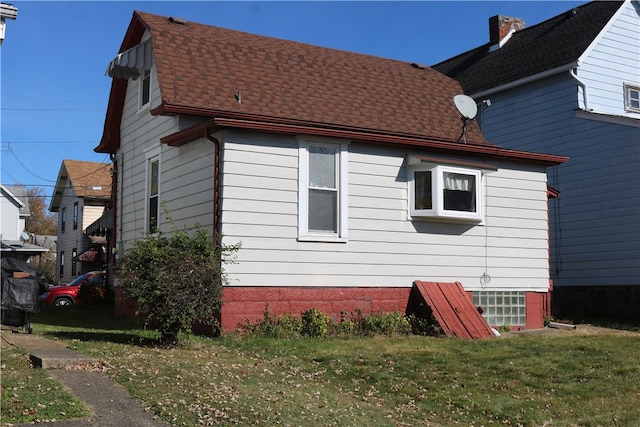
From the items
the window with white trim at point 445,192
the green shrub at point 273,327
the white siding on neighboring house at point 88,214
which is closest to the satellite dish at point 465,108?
the window with white trim at point 445,192

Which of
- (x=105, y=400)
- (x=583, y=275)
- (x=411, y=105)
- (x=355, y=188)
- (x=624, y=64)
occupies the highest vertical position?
(x=624, y=64)

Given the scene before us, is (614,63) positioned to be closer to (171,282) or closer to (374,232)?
(374,232)

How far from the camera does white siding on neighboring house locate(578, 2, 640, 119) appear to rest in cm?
2067

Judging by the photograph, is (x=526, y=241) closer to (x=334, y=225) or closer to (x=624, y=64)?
(x=334, y=225)

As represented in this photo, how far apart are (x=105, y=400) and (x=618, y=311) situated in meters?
14.9

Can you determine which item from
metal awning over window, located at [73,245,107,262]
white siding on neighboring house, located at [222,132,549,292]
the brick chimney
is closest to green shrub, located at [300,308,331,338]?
white siding on neighboring house, located at [222,132,549,292]

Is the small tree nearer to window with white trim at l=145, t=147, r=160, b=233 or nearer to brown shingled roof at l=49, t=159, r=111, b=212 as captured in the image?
window with white trim at l=145, t=147, r=160, b=233

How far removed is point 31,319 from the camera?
15.3 meters

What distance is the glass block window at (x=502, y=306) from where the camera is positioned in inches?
595

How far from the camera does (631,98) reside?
21875mm

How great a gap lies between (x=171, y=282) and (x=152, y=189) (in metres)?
5.98

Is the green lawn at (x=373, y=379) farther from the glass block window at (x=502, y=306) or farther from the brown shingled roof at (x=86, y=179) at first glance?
the brown shingled roof at (x=86, y=179)

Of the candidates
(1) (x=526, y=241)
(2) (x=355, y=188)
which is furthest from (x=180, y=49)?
(1) (x=526, y=241)

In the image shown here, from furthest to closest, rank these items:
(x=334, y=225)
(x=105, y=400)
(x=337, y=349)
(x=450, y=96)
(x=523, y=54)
Result: (x=523, y=54) < (x=450, y=96) < (x=334, y=225) < (x=337, y=349) < (x=105, y=400)
